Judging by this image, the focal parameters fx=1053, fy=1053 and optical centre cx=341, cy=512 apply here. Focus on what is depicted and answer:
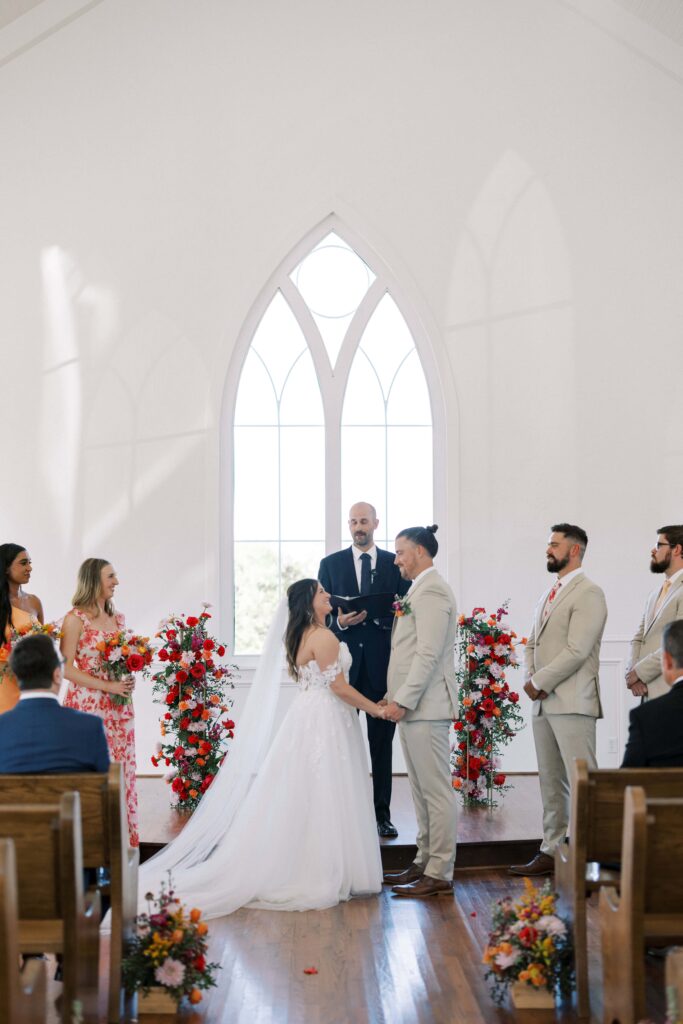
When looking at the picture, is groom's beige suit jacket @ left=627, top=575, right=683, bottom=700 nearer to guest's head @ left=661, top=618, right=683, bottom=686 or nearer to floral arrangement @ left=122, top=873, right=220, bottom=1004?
guest's head @ left=661, top=618, right=683, bottom=686

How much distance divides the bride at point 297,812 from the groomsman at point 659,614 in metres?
1.36

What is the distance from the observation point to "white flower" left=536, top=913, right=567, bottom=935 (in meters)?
3.71

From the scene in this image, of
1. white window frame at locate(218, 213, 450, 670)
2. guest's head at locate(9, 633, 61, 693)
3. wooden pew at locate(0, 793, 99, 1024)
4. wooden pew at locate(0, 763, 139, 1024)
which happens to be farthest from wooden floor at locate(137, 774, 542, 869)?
wooden pew at locate(0, 793, 99, 1024)

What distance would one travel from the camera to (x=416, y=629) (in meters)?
5.29

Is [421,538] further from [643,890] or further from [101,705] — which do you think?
[643,890]

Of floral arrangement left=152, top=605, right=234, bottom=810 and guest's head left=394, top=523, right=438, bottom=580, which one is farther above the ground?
guest's head left=394, top=523, right=438, bottom=580

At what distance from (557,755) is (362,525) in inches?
70.2

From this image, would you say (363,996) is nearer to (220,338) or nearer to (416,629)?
(416,629)

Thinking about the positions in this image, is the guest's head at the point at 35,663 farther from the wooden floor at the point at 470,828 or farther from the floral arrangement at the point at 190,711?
the floral arrangement at the point at 190,711

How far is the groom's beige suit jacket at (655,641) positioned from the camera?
5.21 m

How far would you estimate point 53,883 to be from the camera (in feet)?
10.1

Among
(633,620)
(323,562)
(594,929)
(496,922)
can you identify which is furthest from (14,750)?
(633,620)

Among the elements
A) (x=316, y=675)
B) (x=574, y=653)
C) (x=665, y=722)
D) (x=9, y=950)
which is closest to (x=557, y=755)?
(x=574, y=653)

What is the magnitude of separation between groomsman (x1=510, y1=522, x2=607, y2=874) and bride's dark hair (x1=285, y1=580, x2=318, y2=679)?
1148 mm
